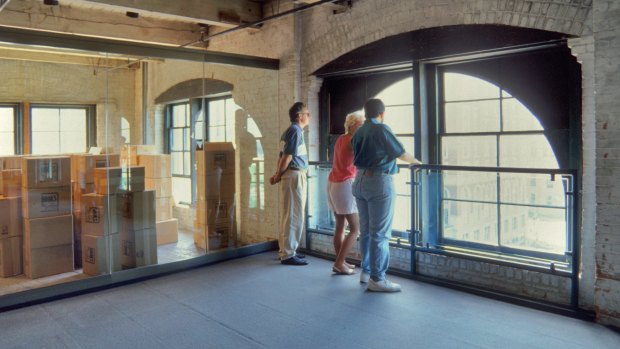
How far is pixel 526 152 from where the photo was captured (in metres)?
4.36

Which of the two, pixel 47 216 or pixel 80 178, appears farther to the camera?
pixel 80 178

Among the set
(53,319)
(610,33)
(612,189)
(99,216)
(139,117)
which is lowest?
(53,319)

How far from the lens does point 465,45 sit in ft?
14.9

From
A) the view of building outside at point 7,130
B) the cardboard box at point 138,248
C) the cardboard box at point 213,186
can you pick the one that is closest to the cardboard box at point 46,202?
the view of building outside at point 7,130

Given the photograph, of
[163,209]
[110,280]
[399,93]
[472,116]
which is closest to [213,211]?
[163,209]

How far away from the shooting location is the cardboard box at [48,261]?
5004mm

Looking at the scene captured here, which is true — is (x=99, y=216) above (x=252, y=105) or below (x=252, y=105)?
below

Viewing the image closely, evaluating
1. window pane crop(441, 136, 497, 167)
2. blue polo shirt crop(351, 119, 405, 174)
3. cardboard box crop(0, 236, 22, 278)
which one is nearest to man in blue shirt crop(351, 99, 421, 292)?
blue polo shirt crop(351, 119, 405, 174)

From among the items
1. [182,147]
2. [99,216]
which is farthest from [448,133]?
[99,216]

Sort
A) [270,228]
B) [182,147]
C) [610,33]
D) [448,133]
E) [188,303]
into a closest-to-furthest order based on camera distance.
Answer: [610,33] → [188,303] → [448,133] → [182,147] → [270,228]

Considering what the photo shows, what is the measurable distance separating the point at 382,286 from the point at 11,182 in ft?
12.8

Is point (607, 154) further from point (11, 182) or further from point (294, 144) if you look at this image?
point (11, 182)

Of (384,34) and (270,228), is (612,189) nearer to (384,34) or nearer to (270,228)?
(384,34)

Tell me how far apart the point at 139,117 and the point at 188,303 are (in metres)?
2.49
